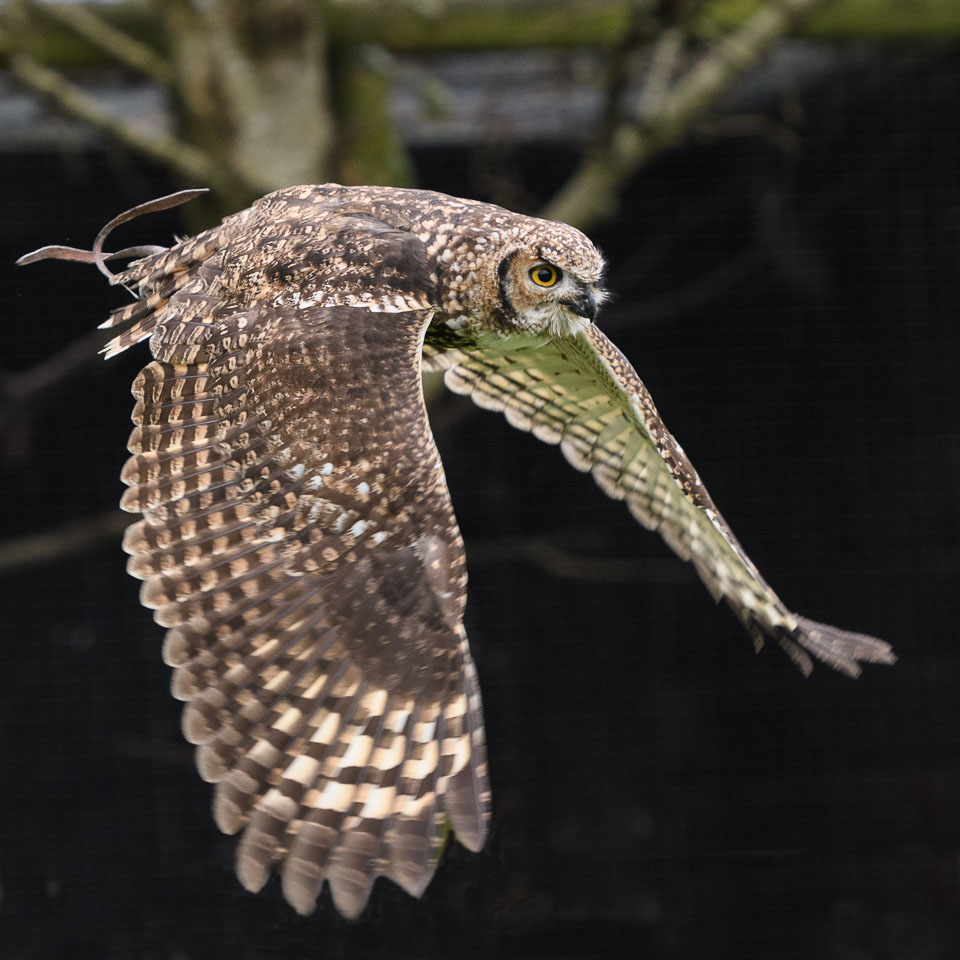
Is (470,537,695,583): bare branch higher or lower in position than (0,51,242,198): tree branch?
lower

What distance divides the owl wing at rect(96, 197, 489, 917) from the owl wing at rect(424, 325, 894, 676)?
0.42 metres

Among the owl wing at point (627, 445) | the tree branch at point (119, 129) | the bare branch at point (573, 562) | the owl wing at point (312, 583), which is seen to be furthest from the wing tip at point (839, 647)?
the tree branch at point (119, 129)

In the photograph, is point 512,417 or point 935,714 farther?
point 935,714

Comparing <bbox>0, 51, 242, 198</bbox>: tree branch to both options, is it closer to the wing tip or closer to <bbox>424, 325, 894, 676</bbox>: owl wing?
<bbox>424, 325, 894, 676</bbox>: owl wing

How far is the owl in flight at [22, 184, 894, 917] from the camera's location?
5.97ft

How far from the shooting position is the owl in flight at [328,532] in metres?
1.82

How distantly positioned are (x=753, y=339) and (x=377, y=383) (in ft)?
7.39

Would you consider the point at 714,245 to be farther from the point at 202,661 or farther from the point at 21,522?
the point at 202,661

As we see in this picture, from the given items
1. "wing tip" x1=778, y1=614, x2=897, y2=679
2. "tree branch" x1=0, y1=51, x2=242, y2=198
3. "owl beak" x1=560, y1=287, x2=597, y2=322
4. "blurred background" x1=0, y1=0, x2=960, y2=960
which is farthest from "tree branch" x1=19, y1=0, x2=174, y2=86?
"wing tip" x1=778, y1=614, x2=897, y2=679

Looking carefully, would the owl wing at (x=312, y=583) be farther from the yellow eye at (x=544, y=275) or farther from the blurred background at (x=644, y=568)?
the blurred background at (x=644, y=568)

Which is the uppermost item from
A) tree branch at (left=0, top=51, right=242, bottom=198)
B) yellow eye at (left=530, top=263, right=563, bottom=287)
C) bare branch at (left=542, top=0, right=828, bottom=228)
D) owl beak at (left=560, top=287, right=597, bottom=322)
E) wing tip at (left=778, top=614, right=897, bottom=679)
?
tree branch at (left=0, top=51, right=242, bottom=198)

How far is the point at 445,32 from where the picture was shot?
3.28 meters

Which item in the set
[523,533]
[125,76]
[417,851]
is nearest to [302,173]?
[125,76]

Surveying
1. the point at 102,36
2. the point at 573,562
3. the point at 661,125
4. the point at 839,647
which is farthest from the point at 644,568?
the point at 102,36
